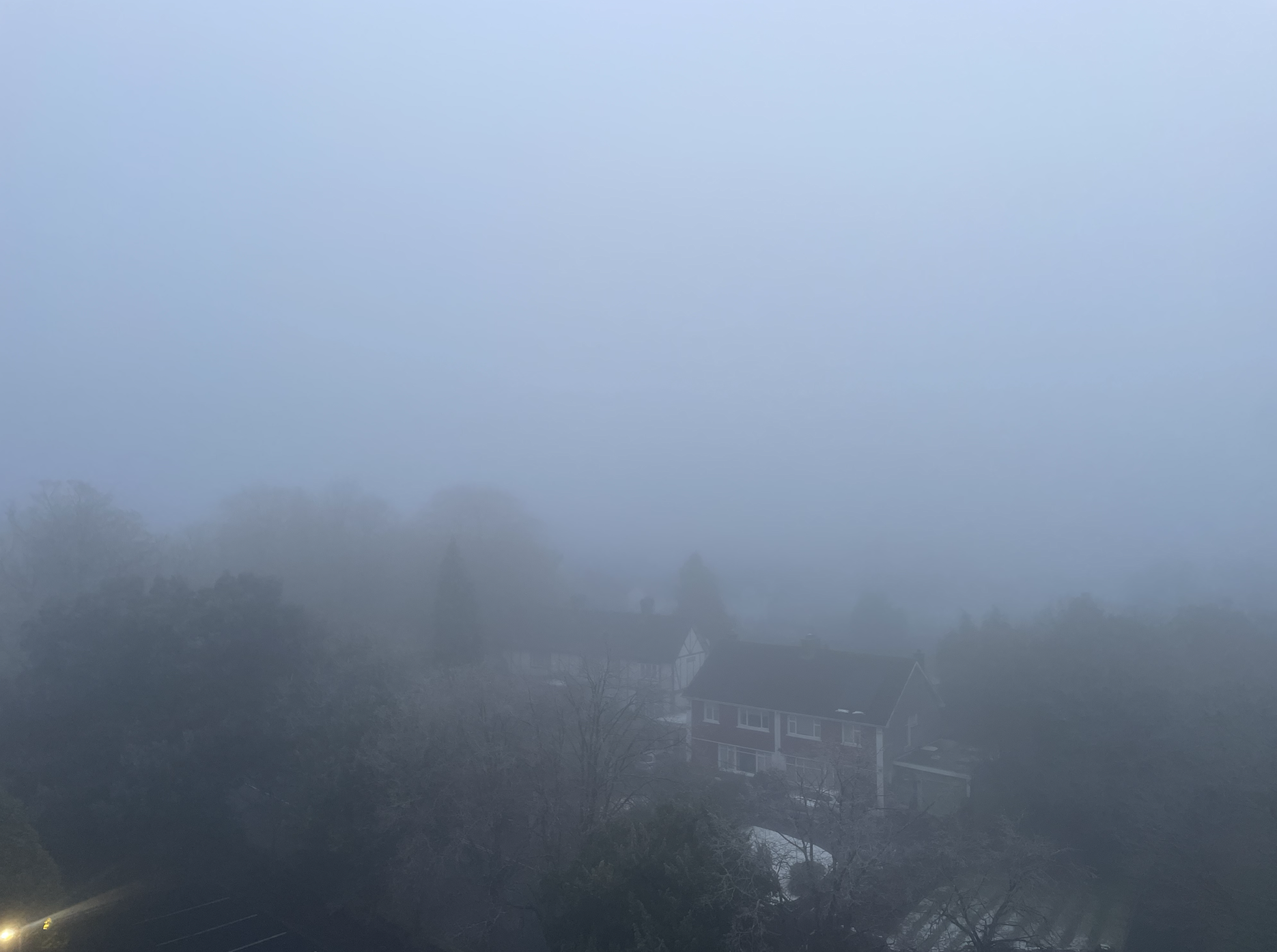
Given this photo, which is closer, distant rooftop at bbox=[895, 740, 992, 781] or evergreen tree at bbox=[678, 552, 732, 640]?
distant rooftop at bbox=[895, 740, 992, 781]

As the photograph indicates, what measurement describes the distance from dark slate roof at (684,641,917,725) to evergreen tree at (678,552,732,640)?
20.5 meters

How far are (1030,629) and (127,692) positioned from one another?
29.3m

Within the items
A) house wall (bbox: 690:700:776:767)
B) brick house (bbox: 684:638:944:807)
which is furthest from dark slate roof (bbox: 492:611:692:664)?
brick house (bbox: 684:638:944:807)

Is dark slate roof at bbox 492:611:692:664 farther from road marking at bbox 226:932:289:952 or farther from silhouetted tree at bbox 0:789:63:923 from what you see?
silhouetted tree at bbox 0:789:63:923

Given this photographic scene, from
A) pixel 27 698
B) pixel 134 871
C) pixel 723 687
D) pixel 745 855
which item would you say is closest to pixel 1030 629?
pixel 723 687

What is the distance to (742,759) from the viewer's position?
26.7 m

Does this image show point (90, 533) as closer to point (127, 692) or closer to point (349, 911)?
point (127, 692)

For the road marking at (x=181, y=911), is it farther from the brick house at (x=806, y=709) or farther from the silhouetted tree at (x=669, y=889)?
the brick house at (x=806, y=709)

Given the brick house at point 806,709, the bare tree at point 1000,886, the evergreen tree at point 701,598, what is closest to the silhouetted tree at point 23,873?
the bare tree at point 1000,886

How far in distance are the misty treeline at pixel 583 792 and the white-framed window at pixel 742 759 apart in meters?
3.08

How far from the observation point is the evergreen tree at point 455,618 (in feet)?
103

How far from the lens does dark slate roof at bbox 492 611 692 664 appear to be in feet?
121

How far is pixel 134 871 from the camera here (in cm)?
1873

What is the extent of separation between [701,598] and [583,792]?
3685cm
